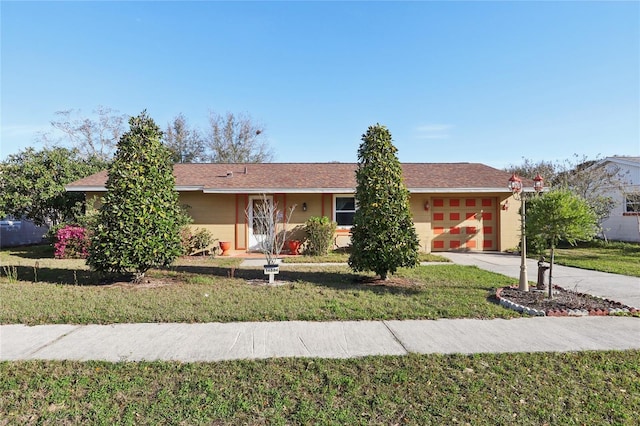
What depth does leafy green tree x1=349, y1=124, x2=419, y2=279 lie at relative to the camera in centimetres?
745

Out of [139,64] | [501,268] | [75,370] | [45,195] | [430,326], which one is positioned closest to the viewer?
[75,370]

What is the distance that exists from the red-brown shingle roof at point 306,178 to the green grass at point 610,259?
3.49 metres

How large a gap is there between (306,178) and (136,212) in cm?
836

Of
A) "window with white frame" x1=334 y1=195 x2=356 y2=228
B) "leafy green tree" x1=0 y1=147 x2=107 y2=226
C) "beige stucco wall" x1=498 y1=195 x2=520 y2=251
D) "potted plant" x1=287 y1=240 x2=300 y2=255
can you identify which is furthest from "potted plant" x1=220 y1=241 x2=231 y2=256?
"beige stucco wall" x1=498 y1=195 x2=520 y2=251

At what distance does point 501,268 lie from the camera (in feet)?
33.8

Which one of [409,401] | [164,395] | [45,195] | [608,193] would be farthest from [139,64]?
[608,193]

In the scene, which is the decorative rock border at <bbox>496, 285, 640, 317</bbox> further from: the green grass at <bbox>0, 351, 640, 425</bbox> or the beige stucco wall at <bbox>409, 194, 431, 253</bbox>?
the beige stucco wall at <bbox>409, 194, 431, 253</bbox>

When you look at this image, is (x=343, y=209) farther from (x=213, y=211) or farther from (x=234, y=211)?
(x=213, y=211)

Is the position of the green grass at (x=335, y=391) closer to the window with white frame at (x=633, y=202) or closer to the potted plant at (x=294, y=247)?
the potted plant at (x=294, y=247)

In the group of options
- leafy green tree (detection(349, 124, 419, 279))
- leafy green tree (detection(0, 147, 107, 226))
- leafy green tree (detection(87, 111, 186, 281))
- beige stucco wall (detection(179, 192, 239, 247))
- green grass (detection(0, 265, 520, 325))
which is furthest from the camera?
leafy green tree (detection(0, 147, 107, 226))

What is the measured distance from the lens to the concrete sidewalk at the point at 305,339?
4.02 meters

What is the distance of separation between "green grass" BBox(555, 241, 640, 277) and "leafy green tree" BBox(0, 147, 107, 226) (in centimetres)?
1771

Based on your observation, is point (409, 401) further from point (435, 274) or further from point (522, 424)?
point (435, 274)

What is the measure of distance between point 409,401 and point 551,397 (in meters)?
1.26
